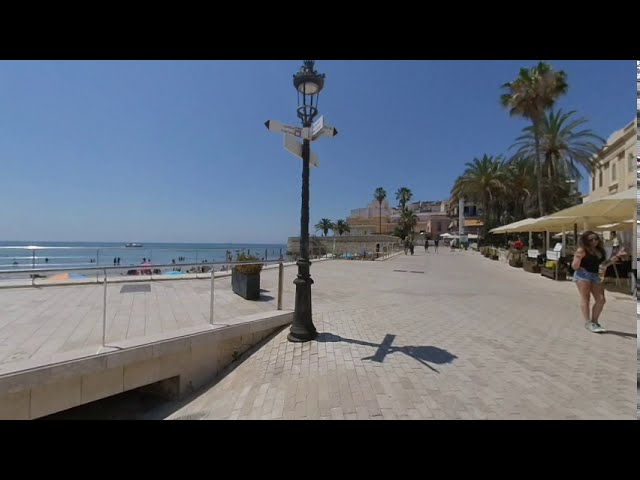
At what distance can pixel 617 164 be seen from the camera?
23.8 m

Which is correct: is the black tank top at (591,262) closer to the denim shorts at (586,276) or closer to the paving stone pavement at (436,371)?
the denim shorts at (586,276)

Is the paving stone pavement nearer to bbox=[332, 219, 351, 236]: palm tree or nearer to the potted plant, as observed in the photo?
the potted plant

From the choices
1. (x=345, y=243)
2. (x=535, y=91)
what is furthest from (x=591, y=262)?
(x=345, y=243)

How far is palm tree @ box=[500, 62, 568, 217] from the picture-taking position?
20.4m

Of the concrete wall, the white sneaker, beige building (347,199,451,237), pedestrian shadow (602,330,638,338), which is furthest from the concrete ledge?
beige building (347,199,451,237)

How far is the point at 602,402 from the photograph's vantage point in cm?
265

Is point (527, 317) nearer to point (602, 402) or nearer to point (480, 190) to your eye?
point (602, 402)

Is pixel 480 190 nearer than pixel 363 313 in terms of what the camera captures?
No

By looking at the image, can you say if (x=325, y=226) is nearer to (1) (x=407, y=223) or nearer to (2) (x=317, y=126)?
(1) (x=407, y=223)

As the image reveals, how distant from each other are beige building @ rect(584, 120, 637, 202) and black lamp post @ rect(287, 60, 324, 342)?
2652cm

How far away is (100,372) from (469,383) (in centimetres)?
414
